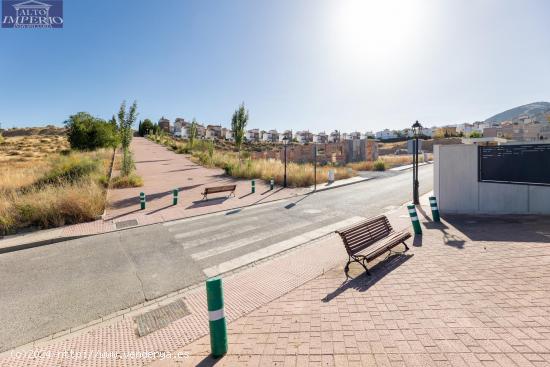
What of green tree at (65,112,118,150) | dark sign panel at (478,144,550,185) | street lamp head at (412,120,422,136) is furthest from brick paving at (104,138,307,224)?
green tree at (65,112,118,150)

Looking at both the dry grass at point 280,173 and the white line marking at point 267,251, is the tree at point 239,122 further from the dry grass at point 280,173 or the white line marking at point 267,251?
the white line marking at point 267,251

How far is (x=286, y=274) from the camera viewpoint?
5656 millimetres

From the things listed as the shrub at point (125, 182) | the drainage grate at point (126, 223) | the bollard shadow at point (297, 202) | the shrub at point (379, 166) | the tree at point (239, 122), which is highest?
the tree at point (239, 122)

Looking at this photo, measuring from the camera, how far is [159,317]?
4.34 m

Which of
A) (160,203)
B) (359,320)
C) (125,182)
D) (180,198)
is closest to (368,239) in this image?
(359,320)

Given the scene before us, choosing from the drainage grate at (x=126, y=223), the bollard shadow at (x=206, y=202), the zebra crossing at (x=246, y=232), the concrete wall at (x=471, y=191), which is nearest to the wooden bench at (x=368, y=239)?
the zebra crossing at (x=246, y=232)

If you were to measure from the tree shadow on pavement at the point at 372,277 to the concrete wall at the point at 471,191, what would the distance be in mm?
5823

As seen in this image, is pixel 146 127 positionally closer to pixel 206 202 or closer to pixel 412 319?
pixel 206 202

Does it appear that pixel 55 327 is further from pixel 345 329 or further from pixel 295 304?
pixel 345 329

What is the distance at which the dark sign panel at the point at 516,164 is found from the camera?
8758mm

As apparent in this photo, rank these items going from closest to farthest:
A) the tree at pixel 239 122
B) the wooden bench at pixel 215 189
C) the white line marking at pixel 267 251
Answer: the white line marking at pixel 267 251
the wooden bench at pixel 215 189
the tree at pixel 239 122

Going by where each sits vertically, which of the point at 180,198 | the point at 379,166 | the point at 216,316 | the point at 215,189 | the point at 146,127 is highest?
the point at 146,127

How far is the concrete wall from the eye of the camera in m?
9.30

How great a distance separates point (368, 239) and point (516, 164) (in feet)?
23.6
